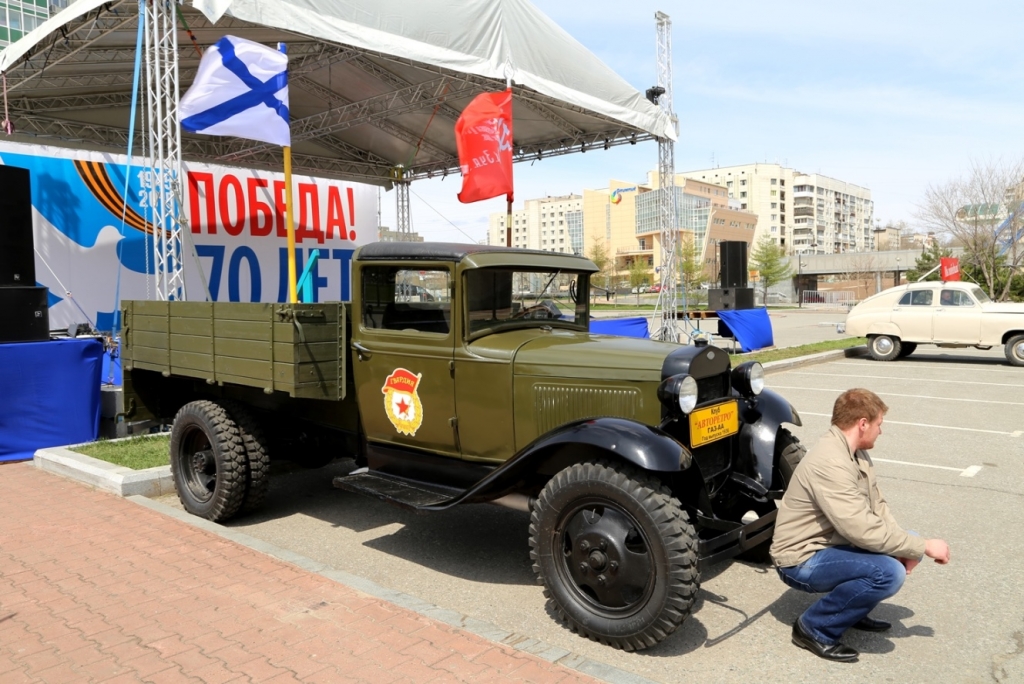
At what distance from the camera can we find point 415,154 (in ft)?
55.0

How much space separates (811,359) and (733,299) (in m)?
2.99

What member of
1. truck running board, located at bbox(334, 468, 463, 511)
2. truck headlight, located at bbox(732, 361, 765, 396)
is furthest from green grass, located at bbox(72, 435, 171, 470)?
truck headlight, located at bbox(732, 361, 765, 396)

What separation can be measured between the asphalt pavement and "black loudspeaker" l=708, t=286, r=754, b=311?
30.4 ft

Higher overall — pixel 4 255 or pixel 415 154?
pixel 415 154

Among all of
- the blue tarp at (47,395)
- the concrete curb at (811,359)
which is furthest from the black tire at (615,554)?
the concrete curb at (811,359)

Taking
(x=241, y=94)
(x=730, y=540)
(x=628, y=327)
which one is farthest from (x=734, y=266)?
(x=730, y=540)

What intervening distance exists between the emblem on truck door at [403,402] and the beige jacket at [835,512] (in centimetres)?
202

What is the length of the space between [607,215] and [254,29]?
310 ft

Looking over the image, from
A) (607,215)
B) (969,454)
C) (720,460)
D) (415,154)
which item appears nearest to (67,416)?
(720,460)

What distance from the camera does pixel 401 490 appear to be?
163 inches

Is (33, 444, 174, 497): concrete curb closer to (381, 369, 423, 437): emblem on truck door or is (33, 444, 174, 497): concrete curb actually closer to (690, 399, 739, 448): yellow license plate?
(381, 369, 423, 437): emblem on truck door

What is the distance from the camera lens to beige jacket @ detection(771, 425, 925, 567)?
9.57 feet

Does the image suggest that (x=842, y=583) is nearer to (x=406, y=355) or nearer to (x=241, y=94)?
(x=406, y=355)

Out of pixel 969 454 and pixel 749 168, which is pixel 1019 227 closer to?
pixel 969 454
